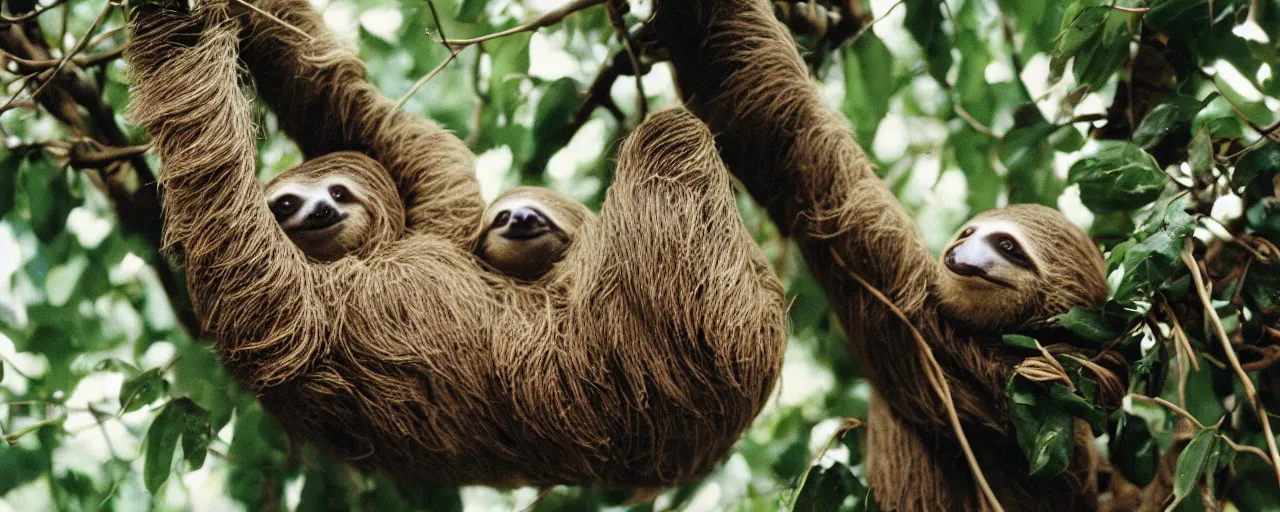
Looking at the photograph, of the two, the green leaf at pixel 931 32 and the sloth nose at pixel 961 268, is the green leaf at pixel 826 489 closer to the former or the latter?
the sloth nose at pixel 961 268

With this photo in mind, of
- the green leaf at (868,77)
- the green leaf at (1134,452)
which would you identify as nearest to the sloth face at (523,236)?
the green leaf at (868,77)

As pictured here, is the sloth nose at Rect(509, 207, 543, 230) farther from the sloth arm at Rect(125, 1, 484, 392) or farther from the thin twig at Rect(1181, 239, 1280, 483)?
the thin twig at Rect(1181, 239, 1280, 483)

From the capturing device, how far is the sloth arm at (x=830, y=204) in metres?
4.05

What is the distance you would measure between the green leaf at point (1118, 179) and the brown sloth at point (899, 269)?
0.33 meters

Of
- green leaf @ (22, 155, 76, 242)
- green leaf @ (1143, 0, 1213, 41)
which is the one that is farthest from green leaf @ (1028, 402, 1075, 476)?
green leaf @ (22, 155, 76, 242)

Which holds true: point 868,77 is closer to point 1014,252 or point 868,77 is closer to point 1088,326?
point 1014,252

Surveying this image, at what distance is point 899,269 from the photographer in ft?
13.4

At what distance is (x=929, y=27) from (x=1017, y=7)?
36 centimetres

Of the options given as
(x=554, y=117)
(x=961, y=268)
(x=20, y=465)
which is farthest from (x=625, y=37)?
(x=20, y=465)

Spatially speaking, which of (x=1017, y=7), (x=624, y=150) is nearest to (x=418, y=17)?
(x=624, y=150)

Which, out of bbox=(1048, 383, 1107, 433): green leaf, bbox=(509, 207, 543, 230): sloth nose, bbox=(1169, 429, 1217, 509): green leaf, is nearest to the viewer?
bbox=(1169, 429, 1217, 509): green leaf

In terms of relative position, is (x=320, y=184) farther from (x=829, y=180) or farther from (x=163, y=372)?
(x=829, y=180)

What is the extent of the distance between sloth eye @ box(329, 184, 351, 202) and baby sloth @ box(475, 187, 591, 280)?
0.54m

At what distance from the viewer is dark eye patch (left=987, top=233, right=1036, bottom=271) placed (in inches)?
162
